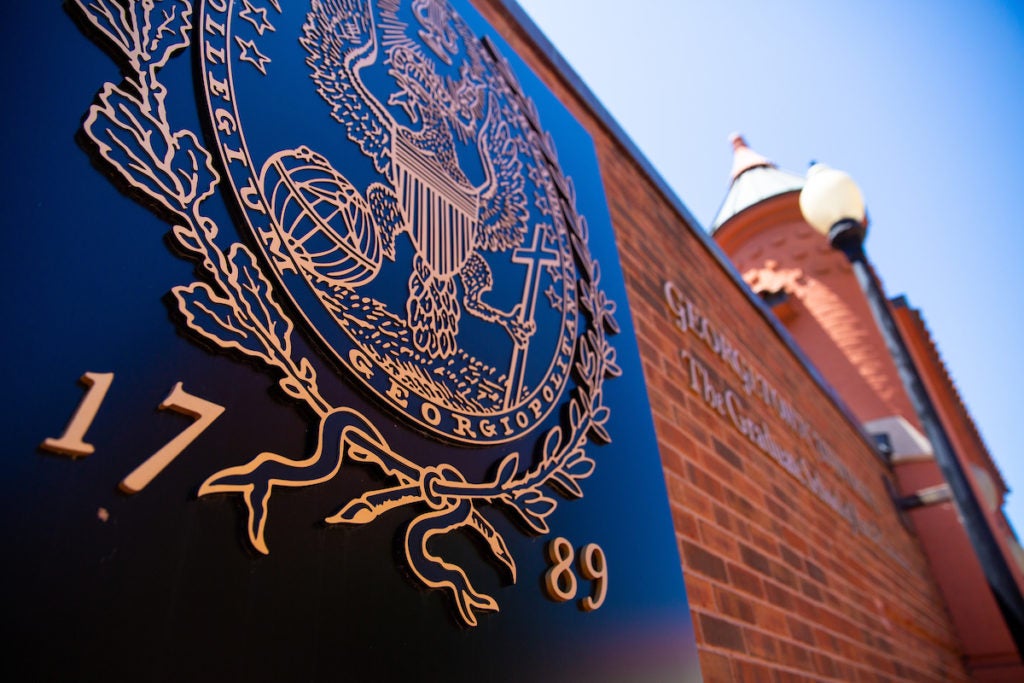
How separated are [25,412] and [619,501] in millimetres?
1045

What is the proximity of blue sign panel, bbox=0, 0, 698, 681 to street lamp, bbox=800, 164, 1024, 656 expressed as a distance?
274 cm

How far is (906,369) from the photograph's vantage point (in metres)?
3.66

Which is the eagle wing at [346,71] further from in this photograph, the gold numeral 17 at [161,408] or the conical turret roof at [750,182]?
the conical turret roof at [750,182]

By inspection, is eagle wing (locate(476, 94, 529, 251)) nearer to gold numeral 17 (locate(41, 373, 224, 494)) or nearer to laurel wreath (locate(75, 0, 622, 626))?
laurel wreath (locate(75, 0, 622, 626))

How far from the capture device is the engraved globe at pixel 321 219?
0.92m

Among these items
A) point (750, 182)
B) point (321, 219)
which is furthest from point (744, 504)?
point (750, 182)

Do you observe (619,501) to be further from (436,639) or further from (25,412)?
(25,412)

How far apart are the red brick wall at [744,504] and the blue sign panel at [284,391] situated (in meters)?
0.30

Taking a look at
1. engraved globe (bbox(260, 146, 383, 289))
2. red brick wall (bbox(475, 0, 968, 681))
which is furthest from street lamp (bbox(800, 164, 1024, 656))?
engraved globe (bbox(260, 146, 383, 289))

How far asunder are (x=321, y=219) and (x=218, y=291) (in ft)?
0.74

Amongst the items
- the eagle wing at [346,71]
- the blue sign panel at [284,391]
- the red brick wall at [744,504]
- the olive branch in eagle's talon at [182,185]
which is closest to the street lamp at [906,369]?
the red brick wall at [744,504]

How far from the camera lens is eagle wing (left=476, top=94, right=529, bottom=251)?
4.66 feet

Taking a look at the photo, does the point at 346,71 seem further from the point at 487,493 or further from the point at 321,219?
the point at 487,493

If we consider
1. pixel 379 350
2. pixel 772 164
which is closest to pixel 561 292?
pixel 379 350
